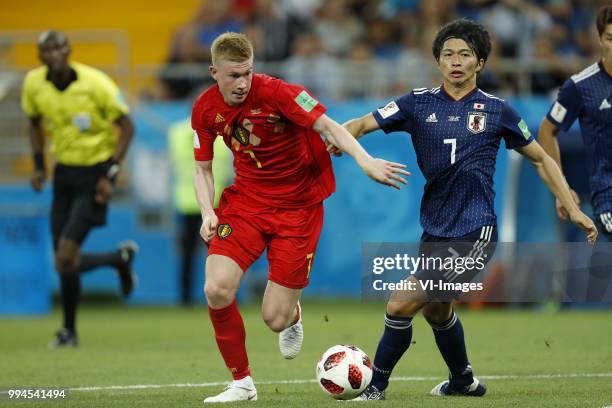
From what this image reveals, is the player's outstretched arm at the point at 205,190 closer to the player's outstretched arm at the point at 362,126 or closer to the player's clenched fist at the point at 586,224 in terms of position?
the player's outstretched arm at the point at 362,126

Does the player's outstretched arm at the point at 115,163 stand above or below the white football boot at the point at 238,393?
Result: above

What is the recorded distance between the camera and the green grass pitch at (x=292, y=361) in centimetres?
688

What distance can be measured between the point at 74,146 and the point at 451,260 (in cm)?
506

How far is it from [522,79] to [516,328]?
439 centimetres

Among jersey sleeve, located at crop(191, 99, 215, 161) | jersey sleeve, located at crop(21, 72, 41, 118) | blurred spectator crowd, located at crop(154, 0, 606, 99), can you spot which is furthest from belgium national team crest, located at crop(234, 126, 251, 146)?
blurred spectator crowd, located at crop(154, 0, 606, 99)

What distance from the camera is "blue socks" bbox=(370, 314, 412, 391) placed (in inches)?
266

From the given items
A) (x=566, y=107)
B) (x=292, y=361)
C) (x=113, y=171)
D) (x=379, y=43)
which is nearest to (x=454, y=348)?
(x=566, y=107)

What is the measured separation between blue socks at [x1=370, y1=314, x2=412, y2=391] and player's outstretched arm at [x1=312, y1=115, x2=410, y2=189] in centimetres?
83

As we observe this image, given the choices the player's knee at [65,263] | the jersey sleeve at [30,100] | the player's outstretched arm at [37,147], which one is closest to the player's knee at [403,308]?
the player's knee at [65,263]

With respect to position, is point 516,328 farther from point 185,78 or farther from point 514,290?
point 185,78

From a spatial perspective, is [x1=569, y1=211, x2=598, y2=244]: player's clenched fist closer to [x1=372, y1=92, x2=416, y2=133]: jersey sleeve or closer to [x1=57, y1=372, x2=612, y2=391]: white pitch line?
[x1=372, y1=92, x2=416, y2=133]: jersey sleeve

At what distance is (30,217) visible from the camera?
14.1 metres

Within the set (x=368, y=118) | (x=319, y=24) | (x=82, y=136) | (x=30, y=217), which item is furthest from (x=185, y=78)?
(x=368, y=118)

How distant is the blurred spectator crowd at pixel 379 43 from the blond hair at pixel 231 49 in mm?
8853
